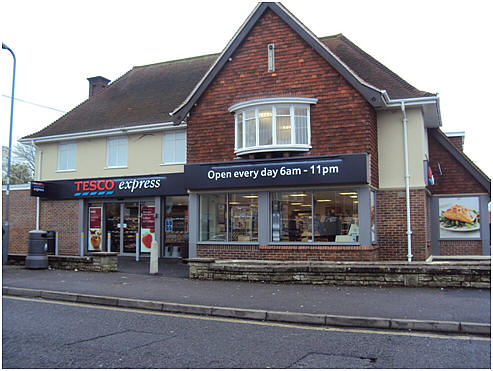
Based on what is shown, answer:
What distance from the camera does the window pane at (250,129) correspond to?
51.6 feet

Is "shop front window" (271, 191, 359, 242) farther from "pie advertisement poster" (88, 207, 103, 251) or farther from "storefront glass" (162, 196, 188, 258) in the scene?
"pie advertisement poster" (88, 207, 103, 251)

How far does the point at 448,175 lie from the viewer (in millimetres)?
18516

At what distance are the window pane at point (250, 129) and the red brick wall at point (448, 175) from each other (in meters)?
7.44

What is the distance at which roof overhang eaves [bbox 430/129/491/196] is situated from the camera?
17859 mm

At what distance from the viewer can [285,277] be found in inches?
486

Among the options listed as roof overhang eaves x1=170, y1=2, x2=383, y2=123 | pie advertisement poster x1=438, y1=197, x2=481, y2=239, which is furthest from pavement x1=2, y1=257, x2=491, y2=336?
pie advertisement poster x1=438, y1=197, x2=481, y2=239

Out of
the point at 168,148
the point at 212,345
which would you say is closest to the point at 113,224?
the point at 168,148

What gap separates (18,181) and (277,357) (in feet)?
162

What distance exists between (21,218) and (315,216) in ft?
48.3

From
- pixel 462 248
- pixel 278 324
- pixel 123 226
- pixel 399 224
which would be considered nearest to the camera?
pixel 278 324

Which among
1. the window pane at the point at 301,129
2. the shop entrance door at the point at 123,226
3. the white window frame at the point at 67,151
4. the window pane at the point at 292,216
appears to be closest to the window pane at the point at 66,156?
the white window frame at the point at 67,151

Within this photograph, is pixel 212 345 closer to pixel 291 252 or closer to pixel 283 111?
pixel 291 252

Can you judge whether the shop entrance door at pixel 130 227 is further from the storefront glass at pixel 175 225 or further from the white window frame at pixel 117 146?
the white window frame at pixel 117 146

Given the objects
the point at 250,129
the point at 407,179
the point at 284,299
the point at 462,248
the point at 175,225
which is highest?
the point at 250,129
